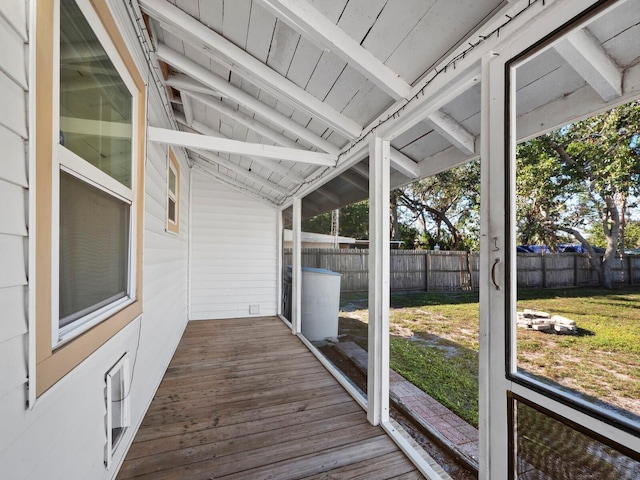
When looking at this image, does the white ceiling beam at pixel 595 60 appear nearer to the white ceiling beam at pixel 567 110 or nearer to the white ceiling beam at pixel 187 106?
the white ceiling beam at pixel 567 110

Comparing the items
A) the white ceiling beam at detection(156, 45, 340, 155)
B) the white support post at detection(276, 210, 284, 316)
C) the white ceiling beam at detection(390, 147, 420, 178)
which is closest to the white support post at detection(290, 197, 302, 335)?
the white support post at detection(276, 210, 284, 316)

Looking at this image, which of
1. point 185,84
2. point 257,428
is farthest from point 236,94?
point 257,428

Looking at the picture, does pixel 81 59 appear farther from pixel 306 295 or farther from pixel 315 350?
pixel 306 295

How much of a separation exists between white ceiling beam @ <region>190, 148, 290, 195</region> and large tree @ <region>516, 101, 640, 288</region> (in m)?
3.74

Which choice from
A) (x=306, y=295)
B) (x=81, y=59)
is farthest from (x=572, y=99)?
(x=306, y=295)

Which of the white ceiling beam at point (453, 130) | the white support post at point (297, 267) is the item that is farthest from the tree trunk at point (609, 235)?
the white support post at point (297, 267)

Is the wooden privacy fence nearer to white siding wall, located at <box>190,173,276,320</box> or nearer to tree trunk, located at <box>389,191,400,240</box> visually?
tree trunk, located at <box>389,191,400,240</box>

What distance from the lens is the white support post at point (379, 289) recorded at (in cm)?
208

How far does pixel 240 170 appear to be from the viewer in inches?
169

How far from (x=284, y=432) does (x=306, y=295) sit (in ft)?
8.07

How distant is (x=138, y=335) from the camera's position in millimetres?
1979

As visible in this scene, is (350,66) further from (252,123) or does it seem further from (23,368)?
(23,368)

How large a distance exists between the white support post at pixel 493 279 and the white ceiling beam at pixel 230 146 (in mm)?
1685

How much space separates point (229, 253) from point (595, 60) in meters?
5.15
